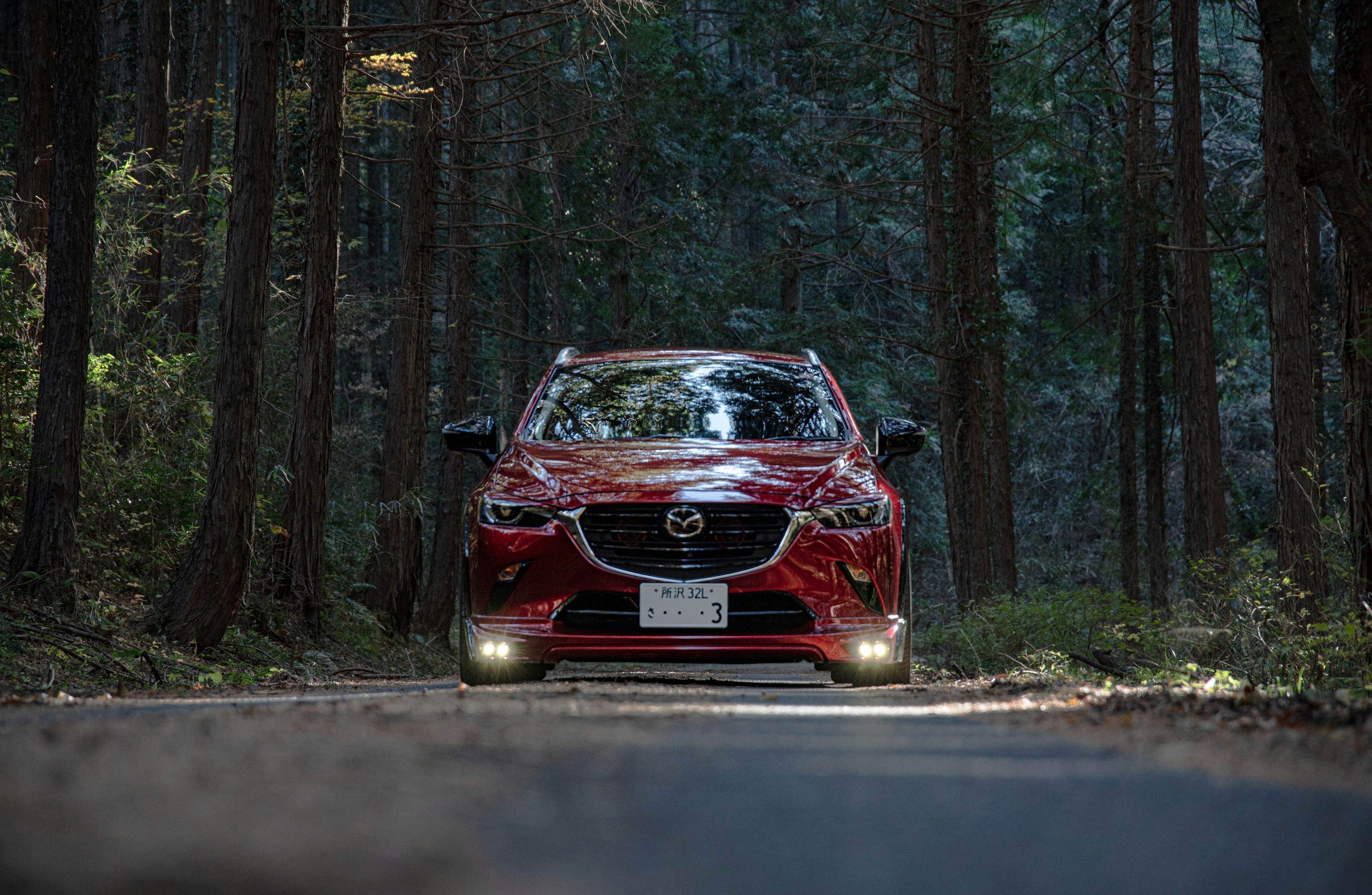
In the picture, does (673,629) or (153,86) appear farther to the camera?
(153,86)

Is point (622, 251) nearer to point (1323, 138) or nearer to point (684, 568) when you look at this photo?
point (1323, 138)

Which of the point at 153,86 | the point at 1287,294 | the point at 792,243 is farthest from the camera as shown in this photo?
the point at 792,243

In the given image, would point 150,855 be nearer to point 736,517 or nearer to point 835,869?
point 835,869

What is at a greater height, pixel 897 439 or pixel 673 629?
pixel 897 439

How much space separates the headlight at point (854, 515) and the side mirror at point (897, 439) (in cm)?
91

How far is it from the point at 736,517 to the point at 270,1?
23.7 feet

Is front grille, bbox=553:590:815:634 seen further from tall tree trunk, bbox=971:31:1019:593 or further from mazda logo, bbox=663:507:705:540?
tall tree trunk, bbox=971:31:1019:593

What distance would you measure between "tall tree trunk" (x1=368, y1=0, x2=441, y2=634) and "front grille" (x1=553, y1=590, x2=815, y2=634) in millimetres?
12355

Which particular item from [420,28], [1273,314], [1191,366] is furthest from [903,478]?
[420,28]

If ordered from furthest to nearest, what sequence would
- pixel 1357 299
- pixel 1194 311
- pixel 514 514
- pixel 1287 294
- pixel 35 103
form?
pixel 1194 311 < pixel 35 103 < pixel 1287 294 < pixel 1357 299 < pixel 514 514

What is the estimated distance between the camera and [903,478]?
135 feet

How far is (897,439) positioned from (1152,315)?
22.5 metres

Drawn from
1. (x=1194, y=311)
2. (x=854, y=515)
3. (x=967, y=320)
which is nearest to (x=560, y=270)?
(x=967, y=320)

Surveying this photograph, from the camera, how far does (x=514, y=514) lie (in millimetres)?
6688
